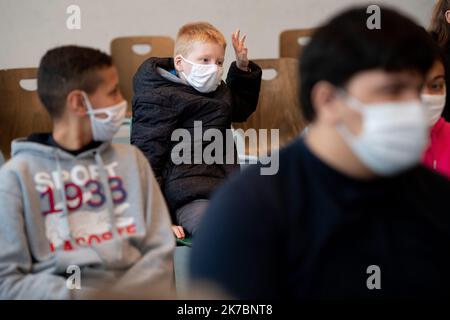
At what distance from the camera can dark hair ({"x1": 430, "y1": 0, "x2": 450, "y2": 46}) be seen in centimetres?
302

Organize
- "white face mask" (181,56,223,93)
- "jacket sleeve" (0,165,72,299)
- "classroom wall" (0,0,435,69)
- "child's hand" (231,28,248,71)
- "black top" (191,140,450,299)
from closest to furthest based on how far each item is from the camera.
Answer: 1. "black top" (191,140,450,299)
2. "jacket sleeve" (0,165,72,299)
3. "white face mask" (181,56,223,93)
4. "child's hand" (231,28,248,71)
5. "classroom wall" (0,0,435,69)

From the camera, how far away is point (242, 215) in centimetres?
109

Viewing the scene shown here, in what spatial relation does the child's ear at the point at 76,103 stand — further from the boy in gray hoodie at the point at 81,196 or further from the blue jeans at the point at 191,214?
the blue jeans at the point at 191,214

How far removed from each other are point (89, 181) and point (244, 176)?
0.71m

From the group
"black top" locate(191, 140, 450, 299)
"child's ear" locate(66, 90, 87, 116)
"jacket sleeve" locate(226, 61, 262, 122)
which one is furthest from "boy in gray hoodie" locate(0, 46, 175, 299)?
"jacket sleeve" locate(226, 61, 262, 122)

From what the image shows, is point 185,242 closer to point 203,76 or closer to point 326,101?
point 203,76

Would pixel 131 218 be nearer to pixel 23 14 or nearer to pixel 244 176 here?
pixel 244 176

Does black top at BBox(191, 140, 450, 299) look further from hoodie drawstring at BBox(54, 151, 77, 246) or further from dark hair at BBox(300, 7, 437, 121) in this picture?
hoodie drawstring at BBox(54, 151, 77, 246)

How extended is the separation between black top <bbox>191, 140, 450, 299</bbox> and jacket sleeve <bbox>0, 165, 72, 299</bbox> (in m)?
0.63

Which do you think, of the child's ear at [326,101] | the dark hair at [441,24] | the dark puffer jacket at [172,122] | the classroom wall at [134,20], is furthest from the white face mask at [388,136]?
the classroom wall at [134,20]

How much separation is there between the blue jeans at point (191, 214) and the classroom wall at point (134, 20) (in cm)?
256

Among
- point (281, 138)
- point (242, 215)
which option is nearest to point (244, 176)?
point (242, 215)

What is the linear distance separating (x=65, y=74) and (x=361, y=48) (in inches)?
36.0

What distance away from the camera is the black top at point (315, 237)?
3.58 ft
